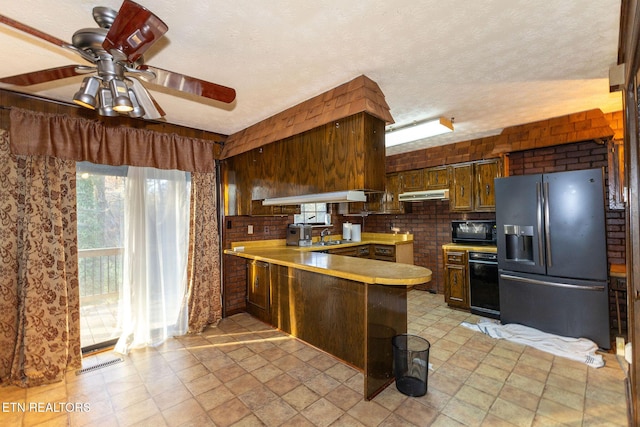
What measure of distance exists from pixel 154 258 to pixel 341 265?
7.05 feet

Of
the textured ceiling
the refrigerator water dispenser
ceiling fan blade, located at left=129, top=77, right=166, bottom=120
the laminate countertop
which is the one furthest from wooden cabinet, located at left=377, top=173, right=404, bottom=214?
ceiling fan blade, located at left=129, top=77, right=166, bottom=120

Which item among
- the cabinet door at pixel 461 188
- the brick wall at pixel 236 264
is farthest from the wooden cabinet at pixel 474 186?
the brick wall at pixel 236 264

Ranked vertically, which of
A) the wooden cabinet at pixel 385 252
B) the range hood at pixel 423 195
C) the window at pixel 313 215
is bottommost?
the wooden cabinet at pixel 385 252

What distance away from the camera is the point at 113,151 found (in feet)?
9.21

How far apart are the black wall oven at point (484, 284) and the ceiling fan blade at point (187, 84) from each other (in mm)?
3663

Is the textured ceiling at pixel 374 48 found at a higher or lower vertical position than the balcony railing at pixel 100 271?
higher

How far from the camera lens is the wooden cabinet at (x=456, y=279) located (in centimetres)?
393

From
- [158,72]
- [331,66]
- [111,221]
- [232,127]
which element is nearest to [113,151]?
[111,221]

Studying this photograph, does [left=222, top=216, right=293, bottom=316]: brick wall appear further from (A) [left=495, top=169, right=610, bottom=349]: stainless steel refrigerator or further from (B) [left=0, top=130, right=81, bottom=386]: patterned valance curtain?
(A) [left=495, top=169, right=610, bottom=349]: stainless steel refrigerator

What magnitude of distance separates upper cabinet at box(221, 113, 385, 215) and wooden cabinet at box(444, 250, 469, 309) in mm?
2357

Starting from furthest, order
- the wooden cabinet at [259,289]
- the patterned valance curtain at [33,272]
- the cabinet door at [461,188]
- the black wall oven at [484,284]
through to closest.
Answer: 1. the cabinet door at [461,188]
2. the black wall oven at [484,284]
3. the wooden cabinet at [259,289]
4. the patterned valance curtain at [33,272]

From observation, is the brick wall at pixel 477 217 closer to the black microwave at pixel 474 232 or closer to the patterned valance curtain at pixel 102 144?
the black microwave at pixel 474 232

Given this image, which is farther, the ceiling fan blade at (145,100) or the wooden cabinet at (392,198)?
the wooden cabinet at (392,198)

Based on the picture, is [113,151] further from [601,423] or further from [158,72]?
[601,423]
